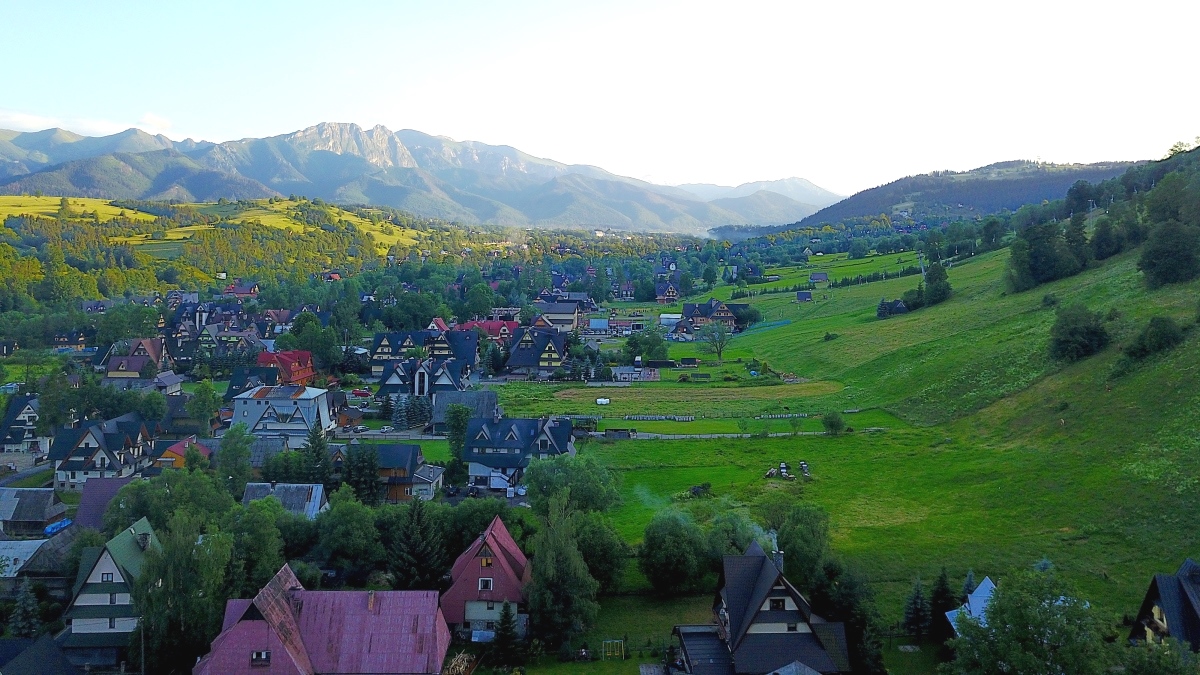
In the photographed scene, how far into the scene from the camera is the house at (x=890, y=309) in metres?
73.2

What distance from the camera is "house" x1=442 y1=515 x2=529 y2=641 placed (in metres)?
22.5

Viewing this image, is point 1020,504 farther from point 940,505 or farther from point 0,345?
point 0,345

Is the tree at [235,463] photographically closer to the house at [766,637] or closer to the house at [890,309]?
the house at [766,637]

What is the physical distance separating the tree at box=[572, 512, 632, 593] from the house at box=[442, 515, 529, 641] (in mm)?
2136

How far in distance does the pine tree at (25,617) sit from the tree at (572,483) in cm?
1534

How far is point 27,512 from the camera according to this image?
103 feet

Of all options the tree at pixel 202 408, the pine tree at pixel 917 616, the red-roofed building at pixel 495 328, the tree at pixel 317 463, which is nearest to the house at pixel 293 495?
the tree at pixel 317 463

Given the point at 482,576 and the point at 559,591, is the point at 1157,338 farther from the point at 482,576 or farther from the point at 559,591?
the point at 482,576

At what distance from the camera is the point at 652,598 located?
81.1ft

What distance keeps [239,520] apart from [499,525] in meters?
7.54

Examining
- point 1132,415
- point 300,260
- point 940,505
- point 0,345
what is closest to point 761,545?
point 940,505

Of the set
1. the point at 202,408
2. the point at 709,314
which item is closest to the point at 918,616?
the point at 202,408

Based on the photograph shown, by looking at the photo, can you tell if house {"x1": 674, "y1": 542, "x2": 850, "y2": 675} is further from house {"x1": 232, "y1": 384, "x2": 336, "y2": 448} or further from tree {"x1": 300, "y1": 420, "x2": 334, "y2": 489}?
house {"x1": 232, "y1": 384, "x2": 336, "y2": 448}

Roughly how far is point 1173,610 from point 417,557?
19.8 meters
